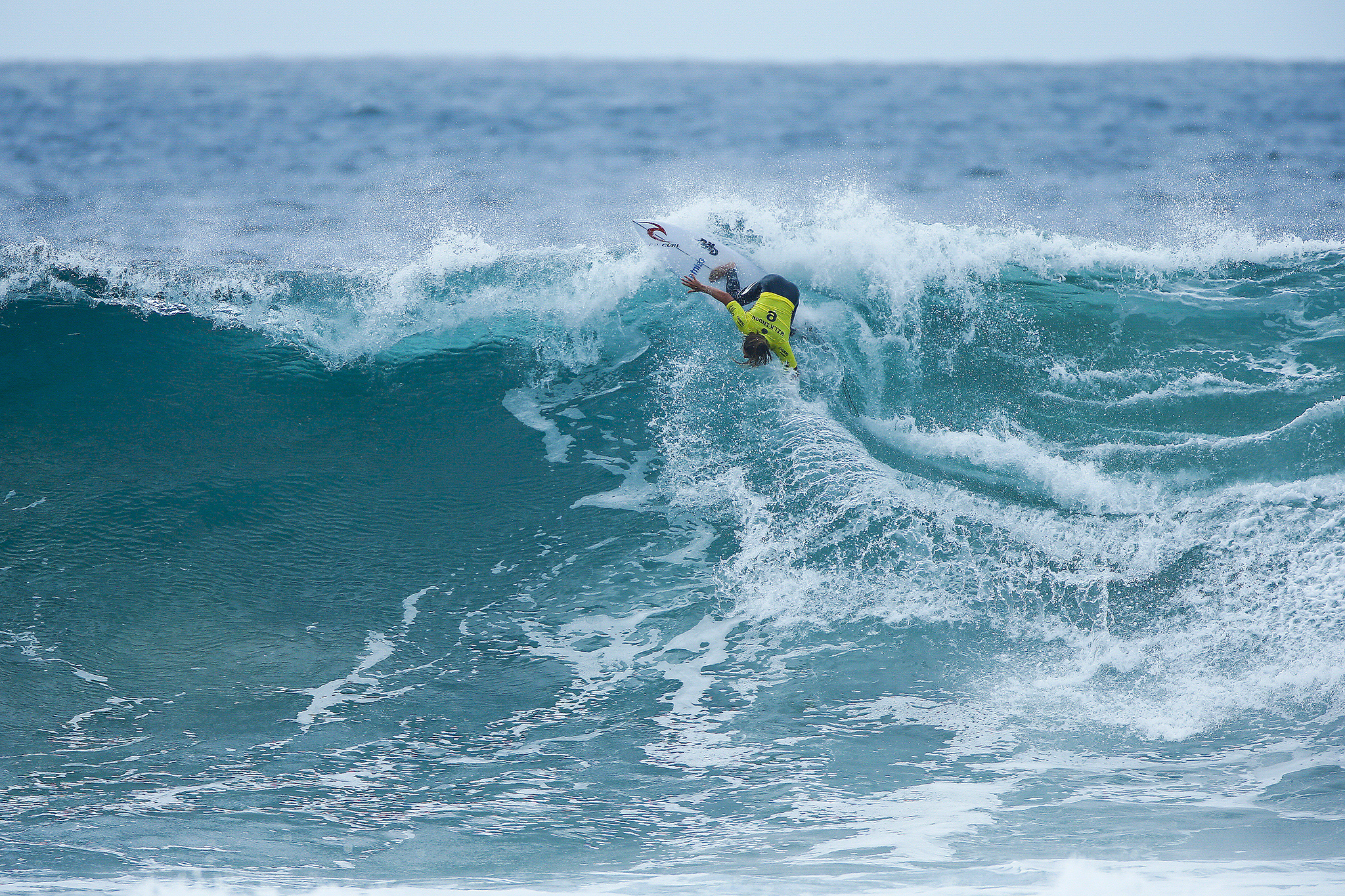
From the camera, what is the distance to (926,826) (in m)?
4.61

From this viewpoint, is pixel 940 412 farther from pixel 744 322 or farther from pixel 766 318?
pixel 744 322

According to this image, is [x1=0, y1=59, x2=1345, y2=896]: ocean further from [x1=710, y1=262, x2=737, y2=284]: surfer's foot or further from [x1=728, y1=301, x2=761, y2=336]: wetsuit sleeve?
[x1=728, y1=301, x2=761, y2=336]: wetsuit sleeve

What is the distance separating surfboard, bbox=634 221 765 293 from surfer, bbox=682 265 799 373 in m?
0.44

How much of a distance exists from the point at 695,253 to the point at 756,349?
Result: 1.37 metres

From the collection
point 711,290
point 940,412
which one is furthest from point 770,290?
point 940,412

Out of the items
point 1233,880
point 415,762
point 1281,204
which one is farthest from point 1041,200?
point 415,762

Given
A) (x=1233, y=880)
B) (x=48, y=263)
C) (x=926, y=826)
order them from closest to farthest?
(x=1233, y=880), (x=926, y=826), (x=48, y=263)

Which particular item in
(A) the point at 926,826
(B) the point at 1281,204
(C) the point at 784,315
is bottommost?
(A) the point at 926,826

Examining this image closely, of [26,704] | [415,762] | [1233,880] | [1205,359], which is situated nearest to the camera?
[1233,880]

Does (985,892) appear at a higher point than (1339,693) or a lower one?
lower

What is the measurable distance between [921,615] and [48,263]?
7.98m

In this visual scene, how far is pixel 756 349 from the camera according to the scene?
19.8ft

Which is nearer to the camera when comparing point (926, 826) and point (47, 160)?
point (926, 826)

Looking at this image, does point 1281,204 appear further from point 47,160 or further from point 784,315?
point 47,160
